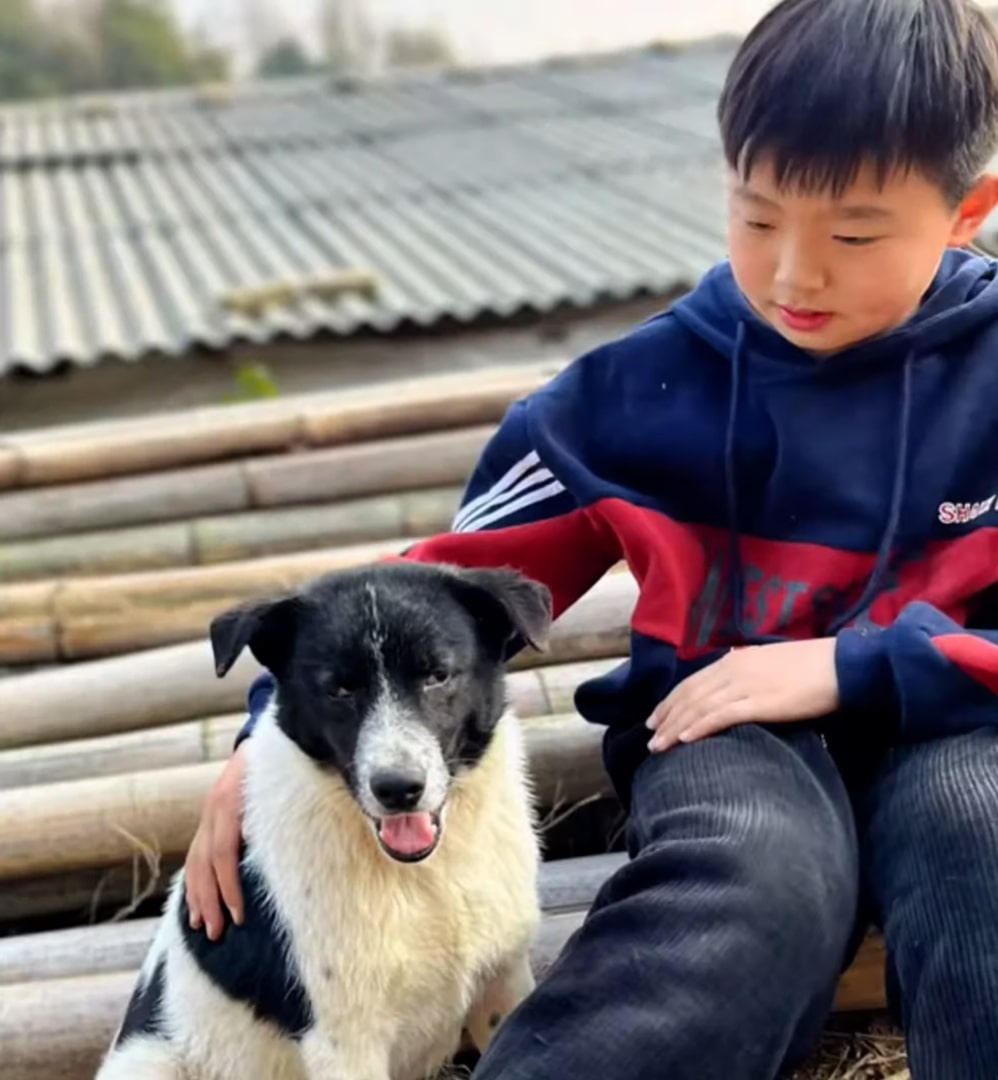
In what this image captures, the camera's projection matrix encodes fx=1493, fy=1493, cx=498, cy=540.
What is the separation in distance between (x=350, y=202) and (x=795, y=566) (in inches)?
320

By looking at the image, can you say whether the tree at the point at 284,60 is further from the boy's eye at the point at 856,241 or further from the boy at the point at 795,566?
the boy's eye at the point at 856,241

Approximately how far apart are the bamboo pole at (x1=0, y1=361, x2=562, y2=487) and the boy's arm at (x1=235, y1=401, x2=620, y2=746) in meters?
1.53

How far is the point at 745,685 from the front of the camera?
7.52 feet

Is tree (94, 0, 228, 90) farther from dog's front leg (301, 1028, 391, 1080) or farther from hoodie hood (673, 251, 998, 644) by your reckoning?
dog's front leg (301, 1028, 391, 1080)

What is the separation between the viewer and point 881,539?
2.39 meters

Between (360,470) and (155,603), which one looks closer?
(155,603)

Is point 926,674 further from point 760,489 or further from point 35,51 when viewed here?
point 35,51

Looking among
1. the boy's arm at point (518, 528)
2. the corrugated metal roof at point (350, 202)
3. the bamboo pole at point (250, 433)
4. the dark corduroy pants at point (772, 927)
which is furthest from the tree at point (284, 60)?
the dark corduroy pants at point (772, 927)

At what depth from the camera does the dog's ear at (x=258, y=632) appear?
7.27 ft

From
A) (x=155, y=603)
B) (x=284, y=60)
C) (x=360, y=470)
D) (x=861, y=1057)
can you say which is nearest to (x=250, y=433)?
(x=360, y=470)

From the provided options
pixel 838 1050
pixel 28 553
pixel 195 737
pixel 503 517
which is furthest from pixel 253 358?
pixel 838 1050

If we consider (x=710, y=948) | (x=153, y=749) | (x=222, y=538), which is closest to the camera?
(x=710, y=948)

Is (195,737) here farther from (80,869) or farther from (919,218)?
(919,218)

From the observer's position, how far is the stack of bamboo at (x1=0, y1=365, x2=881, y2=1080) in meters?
2.73
